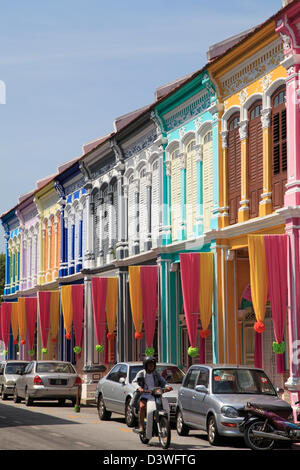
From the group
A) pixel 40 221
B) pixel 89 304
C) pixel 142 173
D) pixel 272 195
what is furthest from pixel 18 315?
pixel 272 195

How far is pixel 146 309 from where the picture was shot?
32.2m

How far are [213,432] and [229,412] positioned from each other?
591 mm

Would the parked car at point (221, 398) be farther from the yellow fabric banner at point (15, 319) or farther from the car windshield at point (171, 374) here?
the yellow fabric banner at point (15, 319)

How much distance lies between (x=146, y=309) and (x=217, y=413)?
587 inches

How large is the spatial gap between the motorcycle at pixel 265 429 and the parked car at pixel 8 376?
19589 mm

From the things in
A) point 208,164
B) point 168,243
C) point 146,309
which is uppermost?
point 208,164

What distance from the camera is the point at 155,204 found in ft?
108

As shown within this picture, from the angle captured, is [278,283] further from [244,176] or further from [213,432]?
[213,432]

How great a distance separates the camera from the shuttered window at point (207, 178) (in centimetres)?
2853

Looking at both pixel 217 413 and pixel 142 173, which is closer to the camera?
pixel 217 413

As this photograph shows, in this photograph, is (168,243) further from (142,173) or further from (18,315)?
(18,315)

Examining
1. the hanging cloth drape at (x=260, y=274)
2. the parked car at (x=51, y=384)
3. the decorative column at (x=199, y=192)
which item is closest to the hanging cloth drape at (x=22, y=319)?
the parked car at (x=51, y=384)

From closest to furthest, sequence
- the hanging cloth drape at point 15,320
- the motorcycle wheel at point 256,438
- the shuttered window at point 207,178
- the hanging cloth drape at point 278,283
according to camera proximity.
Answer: the motorcycle wheel at point 256,438, the hanging cloth drape at point 278,283, the shuttered window at point 207,178, the hanging cloth drape at point 15,320

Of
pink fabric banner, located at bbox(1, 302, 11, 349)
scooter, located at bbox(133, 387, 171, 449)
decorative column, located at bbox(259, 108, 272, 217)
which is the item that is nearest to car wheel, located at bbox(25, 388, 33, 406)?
decorative column, located at bbox(259, 108, 272, 217)
